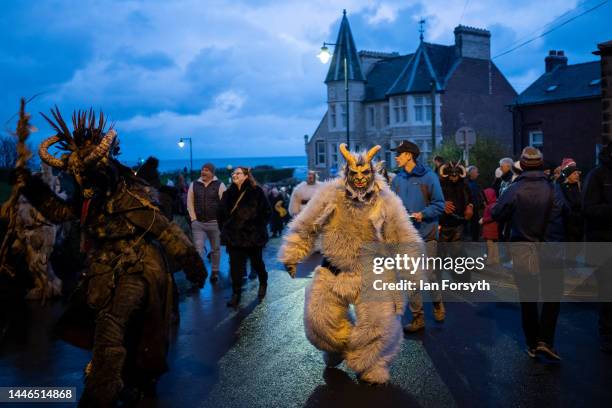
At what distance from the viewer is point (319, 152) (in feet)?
200

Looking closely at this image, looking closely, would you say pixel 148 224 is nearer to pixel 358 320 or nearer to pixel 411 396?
pixel 358 320

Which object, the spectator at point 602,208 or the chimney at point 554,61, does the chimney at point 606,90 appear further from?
the chimney at point 554,61

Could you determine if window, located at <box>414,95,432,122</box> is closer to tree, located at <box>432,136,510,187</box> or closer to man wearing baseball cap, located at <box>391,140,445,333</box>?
tree, located at <box>432,136,510,187</box>

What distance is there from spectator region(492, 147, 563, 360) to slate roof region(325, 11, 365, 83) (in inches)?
1978

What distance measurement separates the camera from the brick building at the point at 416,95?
165 ft

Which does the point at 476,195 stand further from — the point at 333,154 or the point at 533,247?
the point at 333,154

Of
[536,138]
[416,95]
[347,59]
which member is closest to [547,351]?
[536,138]

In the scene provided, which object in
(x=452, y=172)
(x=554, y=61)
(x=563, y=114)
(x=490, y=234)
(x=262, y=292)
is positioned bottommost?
(x=262, y=292)

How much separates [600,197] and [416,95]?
144 feet

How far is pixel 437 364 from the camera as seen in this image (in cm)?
723

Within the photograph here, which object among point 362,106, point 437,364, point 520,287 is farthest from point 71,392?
point 362,106

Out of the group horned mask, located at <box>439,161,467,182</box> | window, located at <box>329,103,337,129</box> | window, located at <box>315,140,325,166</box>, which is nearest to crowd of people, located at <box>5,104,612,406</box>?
horned mask, located at <box>439,161,467,182</box>

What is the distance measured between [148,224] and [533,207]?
3757 mm

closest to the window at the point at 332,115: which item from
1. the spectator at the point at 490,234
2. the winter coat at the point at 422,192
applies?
the spectator at the point at 490,234
